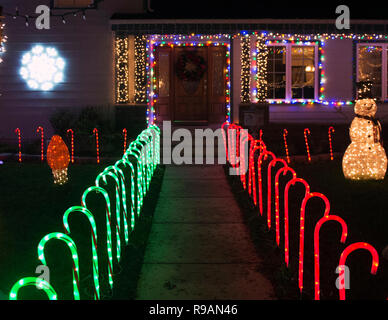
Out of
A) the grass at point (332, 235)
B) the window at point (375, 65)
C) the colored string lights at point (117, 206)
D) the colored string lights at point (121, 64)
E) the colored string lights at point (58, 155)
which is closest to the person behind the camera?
the colored string lights at point (117, 206)

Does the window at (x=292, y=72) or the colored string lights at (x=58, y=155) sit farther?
the window at (x=292, y=72)

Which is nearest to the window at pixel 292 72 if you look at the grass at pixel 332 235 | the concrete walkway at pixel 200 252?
the grass at pixel 332 235

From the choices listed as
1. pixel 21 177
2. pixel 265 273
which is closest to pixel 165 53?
pixel 21 177

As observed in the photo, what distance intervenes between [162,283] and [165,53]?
13.0 m

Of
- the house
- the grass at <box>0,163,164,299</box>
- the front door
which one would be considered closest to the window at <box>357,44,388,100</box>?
the house

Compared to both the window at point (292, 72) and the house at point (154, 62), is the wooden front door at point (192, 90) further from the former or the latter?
the window at point (292, 72)

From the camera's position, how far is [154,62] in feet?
56.5

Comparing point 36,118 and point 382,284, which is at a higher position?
point 36,118

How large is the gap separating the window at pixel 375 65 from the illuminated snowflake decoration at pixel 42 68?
347 inches

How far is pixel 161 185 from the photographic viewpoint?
10.2 metres

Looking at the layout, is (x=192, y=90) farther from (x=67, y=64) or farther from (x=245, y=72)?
(x=67, y=64)

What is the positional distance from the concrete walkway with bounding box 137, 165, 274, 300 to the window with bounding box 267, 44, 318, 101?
772 centimetres

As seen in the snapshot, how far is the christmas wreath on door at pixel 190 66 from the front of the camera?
17.4 m
